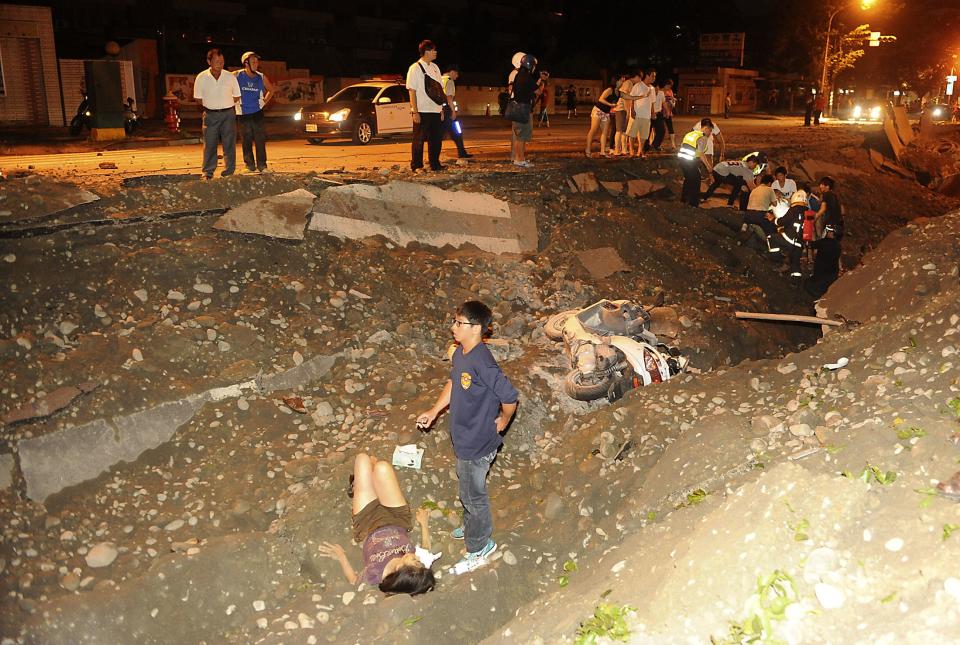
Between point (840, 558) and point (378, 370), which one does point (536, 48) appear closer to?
point (378, 370)

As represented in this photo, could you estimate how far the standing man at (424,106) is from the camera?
931cm

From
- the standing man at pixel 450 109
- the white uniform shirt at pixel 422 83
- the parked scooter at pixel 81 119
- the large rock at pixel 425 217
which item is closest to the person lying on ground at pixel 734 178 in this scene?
the standing man at pixel 450 109

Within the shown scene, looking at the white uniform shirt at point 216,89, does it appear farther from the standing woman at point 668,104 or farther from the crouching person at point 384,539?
the standing woman at point 668,104

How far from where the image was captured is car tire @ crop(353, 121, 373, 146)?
1599 centimetres

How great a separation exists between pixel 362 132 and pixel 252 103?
716 cm

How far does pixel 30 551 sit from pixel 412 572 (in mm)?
2430

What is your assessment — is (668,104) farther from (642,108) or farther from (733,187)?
(733,187)

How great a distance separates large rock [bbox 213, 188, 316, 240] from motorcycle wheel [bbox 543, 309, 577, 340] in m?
2.72

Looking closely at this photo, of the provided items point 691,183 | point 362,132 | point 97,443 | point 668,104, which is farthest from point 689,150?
point 97,443

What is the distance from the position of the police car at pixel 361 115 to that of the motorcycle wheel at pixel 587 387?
11036mm

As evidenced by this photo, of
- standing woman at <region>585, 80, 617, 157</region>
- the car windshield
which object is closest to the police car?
the car windshield

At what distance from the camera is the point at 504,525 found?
17.3 ft

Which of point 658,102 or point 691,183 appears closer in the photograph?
point 691,183

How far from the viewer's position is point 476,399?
439 cm
